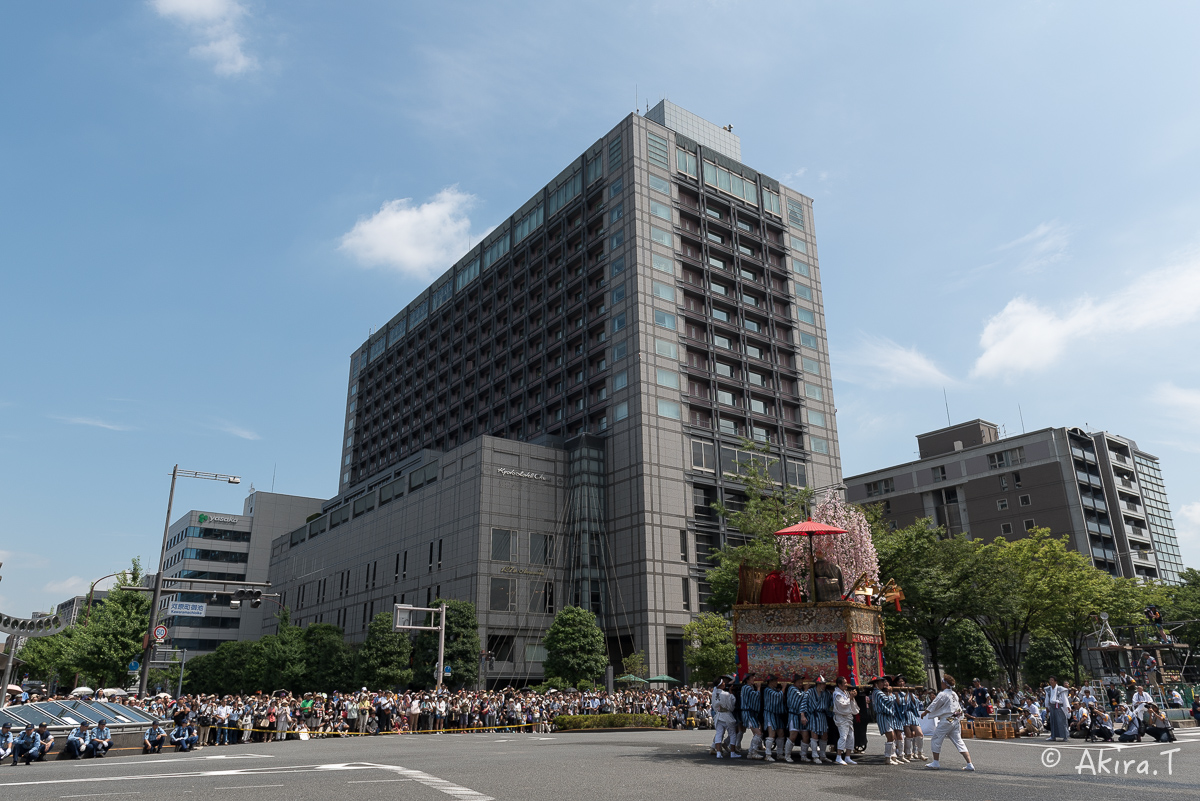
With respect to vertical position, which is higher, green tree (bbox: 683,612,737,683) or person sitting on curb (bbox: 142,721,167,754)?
green tree (bbox: 683,612,737,683)

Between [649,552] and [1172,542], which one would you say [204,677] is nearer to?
[649,552]

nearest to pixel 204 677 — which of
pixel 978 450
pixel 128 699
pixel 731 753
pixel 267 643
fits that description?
pixel 267 643

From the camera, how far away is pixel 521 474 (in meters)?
65.9

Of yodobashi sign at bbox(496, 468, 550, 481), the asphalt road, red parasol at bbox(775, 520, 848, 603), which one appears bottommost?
the asphalt road

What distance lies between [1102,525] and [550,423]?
193ft

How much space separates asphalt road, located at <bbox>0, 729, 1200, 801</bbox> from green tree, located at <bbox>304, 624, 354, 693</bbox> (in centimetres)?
4107

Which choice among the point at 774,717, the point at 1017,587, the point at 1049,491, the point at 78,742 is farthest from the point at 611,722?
the point at 1049,491

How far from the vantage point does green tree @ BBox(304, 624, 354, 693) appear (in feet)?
201

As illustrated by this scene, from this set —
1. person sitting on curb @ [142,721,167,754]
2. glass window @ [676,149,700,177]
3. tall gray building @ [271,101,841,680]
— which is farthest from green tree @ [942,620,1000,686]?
person sitting on curb @ [142,721,167,754]

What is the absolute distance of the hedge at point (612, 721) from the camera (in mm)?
35438

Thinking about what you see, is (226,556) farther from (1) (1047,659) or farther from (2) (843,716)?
(2) (843,716)

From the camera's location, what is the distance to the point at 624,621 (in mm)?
61344

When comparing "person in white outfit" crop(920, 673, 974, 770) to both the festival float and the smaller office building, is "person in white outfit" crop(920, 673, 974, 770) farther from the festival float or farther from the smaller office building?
the smaller office building

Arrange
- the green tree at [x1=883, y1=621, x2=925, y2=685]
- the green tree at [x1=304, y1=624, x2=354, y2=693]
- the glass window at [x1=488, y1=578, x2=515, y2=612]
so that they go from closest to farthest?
the green tree at [x1=883, y1=621, x2=925, y2=685] < the green tree at [x1=304, y1=624, x2=354, y2=693] < the glass window at [x1=488, y1=578, x2=515, y2=612]
